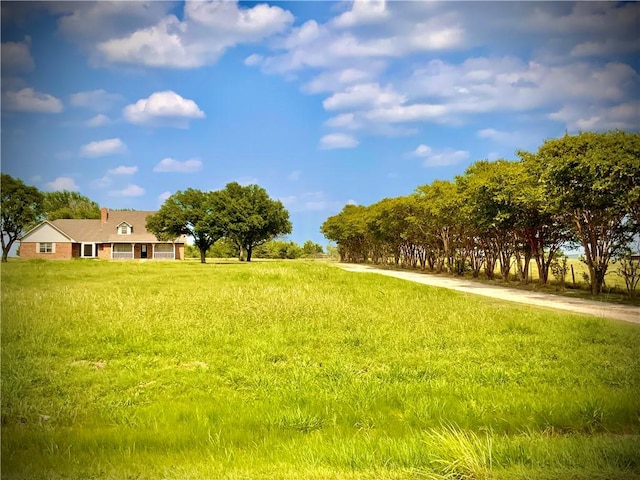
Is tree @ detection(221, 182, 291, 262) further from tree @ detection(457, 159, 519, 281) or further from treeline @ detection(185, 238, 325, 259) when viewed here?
tree @ detection(457, 159, 519, 281)

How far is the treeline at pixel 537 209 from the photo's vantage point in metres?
20.2

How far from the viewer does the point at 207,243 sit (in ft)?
207

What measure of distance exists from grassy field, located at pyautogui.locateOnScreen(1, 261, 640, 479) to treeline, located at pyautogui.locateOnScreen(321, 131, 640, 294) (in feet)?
27.2

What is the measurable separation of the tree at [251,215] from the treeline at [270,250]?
15021 millimetres


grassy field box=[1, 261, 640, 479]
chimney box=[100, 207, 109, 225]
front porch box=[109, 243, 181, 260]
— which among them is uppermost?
chimney box=[100, 207, 109, 225]

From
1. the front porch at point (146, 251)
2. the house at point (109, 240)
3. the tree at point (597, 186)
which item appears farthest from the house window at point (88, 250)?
the tree at point (597, 186)

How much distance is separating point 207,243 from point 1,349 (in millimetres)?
54739

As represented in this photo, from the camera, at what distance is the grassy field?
5.02 meters

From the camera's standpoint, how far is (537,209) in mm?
27891

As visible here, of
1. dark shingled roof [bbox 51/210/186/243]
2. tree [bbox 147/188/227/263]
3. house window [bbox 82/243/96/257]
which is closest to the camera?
tree [bbox 147/188/227/263]

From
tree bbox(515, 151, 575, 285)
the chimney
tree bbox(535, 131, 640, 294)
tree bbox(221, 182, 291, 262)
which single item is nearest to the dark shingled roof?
the chimney

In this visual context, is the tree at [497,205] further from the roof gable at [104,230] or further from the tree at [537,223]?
the roof gable at [104,230]

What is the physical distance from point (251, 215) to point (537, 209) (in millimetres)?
41488

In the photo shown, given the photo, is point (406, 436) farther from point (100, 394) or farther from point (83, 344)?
point (83, 344)
